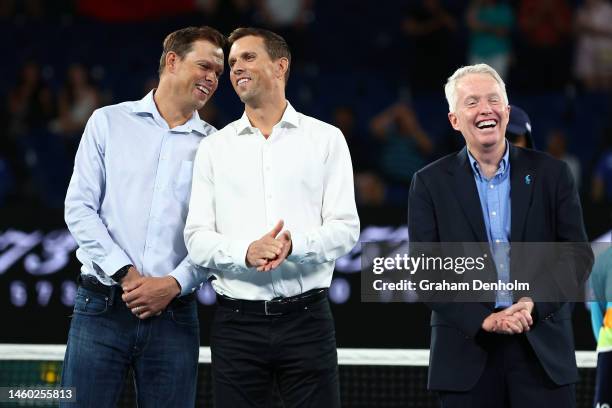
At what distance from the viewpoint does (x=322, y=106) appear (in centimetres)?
1066

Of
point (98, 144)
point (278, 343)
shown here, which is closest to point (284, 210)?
point (278, 343)

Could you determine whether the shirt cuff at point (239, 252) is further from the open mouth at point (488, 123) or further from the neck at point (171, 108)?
the open mouth at point (488, 123)

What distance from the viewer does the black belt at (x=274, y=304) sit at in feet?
13.7

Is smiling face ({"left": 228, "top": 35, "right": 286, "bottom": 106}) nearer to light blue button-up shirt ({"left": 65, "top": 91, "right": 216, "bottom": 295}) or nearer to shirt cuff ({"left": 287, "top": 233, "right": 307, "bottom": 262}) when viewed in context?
light blue button-up shirt ({"left": 65, "top": 91, "right": 216, "bottom": 295})

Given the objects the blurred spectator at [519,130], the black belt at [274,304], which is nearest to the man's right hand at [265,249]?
the black belt at [274,304]

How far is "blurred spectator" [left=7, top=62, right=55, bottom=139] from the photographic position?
10.5 m

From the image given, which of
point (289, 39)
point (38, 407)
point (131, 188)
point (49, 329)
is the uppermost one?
point (289, 39)

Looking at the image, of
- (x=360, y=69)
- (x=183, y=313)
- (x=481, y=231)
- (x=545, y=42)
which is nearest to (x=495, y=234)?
(x=481, y=231)

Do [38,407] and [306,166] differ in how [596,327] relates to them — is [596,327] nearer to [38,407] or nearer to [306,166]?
[306,166]

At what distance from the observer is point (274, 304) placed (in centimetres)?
419

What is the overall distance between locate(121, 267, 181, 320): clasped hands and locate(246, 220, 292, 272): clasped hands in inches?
18.7

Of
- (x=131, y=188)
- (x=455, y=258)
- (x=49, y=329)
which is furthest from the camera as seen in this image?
(x=49, y=329)

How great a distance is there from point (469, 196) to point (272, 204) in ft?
2.70

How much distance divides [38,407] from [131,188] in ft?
7.35
